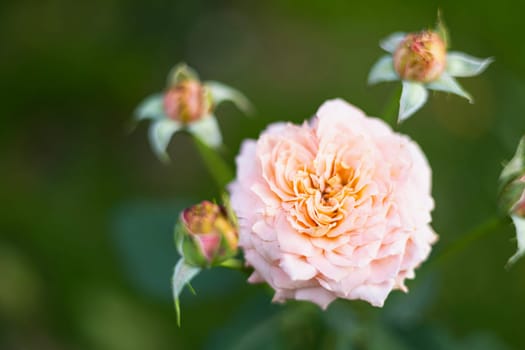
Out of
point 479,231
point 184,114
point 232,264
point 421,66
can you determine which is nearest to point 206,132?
point 184,114

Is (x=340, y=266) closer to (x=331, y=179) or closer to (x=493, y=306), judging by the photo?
(x=331, y=179)

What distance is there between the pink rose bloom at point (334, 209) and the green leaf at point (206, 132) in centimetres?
28

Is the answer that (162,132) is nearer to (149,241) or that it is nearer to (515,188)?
(149,241)

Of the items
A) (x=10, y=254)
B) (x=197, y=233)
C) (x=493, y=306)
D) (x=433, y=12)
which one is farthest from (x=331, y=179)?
(x=433, y=12)

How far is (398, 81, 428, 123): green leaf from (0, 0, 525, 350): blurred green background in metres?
1.09

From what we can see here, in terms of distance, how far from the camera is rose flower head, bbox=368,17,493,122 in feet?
4.46

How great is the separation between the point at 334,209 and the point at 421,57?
0.39m

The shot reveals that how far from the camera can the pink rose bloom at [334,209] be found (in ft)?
3.83

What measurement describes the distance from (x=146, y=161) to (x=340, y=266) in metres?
1.90

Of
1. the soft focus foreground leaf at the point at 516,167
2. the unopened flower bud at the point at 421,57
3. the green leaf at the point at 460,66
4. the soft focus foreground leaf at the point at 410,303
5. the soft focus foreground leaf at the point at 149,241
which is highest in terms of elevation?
the unopened flower bud at the point at 421,57

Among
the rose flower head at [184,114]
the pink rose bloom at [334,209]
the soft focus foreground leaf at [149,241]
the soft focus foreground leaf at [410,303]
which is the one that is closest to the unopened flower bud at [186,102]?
the rose flower head at [184,114]

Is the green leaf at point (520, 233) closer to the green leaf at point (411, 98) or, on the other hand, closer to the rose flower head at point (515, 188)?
the rose flower head at point (515, 188)

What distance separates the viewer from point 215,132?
1.57m

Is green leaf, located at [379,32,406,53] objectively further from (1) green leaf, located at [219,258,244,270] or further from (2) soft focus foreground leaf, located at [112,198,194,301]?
(2) soft focus foreground leaf, located at [112,198,194,301]
